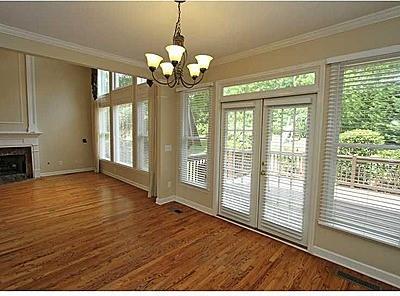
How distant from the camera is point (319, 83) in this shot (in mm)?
2682

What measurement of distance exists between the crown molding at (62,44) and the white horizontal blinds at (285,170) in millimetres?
2508

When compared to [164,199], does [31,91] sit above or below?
above

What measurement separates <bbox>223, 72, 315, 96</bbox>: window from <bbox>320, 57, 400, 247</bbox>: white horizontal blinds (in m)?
0.29

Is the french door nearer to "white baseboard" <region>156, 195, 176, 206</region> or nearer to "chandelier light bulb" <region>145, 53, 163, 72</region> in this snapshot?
"white baseboard" <region>156, 195, 176, 206</region>

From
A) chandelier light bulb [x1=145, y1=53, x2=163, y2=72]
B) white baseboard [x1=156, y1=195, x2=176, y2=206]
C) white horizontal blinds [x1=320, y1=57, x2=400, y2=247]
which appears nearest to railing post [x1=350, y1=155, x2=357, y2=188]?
white horizontal blinds [x1=320, y1=57, x2=400, y2=247]

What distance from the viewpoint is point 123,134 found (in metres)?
6.34

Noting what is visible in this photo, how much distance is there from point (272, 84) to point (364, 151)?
1.40 m

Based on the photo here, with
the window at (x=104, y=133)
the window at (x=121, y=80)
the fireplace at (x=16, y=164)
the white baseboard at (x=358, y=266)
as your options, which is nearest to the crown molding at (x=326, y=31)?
the white baseboard at (x=358, y=266)

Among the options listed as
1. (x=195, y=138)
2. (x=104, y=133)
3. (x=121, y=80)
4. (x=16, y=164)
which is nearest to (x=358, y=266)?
(x=195, y=138)

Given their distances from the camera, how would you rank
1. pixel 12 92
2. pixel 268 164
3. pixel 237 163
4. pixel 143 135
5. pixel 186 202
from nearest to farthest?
pixel 268 164, pixel 237 163, pixel 186 202, pixel 143 135, pixel 12 92

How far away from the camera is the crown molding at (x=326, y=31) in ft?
7.24

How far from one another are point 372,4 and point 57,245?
434 cm

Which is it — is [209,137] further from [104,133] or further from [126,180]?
[104,133]

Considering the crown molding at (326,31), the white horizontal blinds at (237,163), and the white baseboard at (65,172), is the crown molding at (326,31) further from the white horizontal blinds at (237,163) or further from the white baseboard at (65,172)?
the white baseboard at (65,172)
